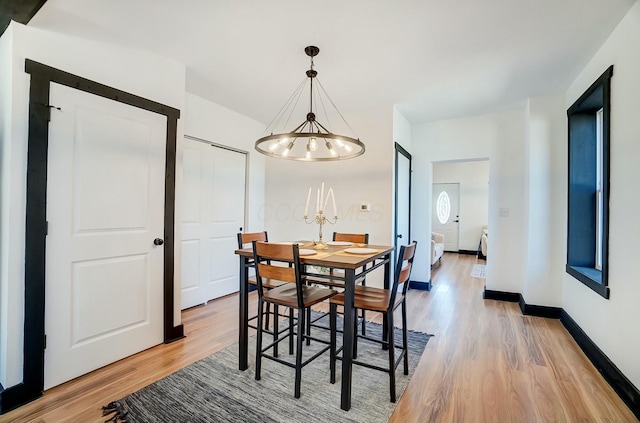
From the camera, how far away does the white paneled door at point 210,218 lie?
350 cm

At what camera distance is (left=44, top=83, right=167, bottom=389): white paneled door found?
1.98 metres

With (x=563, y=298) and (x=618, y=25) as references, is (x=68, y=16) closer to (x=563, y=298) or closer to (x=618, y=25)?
(x=618, y=25)

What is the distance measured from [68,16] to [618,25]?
3788 millimetres

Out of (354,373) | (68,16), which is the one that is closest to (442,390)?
(354,373)

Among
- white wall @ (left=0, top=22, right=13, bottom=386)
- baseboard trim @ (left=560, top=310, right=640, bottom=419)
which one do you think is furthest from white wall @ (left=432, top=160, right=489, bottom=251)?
white wall @ (left=0, top=22, right=13, bottom=386)

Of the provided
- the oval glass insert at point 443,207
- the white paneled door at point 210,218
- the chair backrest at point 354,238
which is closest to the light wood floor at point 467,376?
the white paneled door at point 210,218

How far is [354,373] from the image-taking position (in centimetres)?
217

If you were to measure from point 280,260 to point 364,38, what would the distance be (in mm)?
1780

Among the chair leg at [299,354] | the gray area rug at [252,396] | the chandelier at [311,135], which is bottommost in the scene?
the gray area rug at [252,396]

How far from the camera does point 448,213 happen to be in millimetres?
8547

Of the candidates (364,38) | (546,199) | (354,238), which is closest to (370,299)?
(354,238)

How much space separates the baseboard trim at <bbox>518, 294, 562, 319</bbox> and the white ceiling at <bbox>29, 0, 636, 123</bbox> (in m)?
2.46

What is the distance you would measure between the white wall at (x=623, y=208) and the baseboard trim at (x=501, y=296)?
163 cm

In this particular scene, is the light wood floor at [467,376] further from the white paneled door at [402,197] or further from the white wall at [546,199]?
the white paneled door at [402,197]
